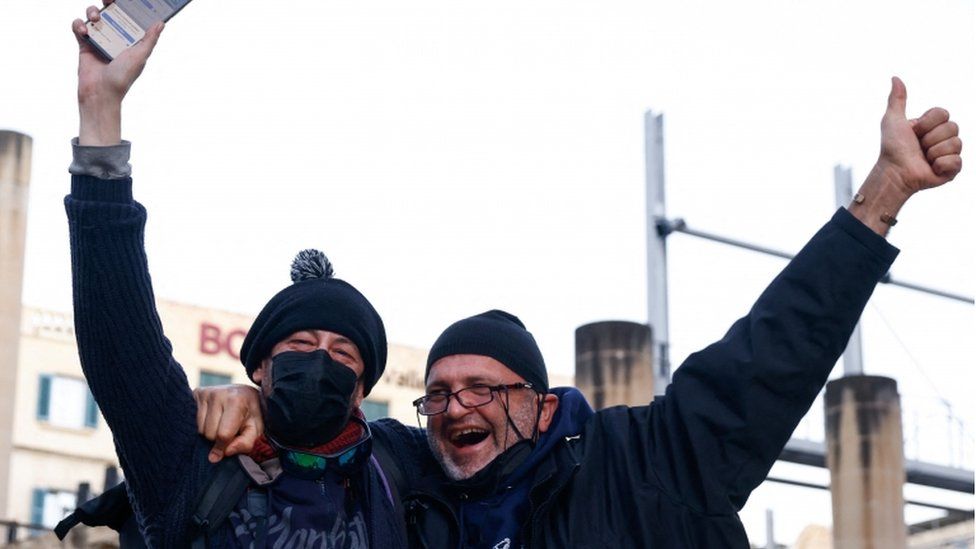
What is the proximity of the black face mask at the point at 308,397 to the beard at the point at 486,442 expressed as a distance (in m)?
0.53

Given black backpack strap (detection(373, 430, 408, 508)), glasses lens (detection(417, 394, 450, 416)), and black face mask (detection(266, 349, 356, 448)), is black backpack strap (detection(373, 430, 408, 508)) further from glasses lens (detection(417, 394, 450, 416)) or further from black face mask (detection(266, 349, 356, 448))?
black face mask (detection(266, 349, 356, 448))

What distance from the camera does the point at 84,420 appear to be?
51875 mm

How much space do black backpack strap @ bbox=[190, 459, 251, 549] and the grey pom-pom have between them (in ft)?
2.19

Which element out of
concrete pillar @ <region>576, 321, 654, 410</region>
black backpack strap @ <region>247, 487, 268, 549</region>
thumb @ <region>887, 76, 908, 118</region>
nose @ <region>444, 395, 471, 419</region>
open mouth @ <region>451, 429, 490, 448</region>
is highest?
concrete pillar @ <region>576, 321, 654, 410</region>

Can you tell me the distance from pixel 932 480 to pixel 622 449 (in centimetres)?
1717

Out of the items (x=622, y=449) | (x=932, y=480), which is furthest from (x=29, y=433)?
(x=622, y=449)

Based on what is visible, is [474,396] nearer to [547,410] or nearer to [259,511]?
[547,410]

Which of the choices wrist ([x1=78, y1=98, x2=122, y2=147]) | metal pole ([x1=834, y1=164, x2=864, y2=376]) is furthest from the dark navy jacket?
metal pole ([x1=834, y1=164, x2=864, y2=376])

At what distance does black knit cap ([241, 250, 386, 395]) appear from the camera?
541 centimetres

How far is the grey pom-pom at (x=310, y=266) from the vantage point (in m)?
5.63

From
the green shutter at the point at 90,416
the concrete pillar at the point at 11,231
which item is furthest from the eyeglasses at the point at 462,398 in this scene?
the green shutter at the point at 90,416

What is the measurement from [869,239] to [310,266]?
5.56 feet

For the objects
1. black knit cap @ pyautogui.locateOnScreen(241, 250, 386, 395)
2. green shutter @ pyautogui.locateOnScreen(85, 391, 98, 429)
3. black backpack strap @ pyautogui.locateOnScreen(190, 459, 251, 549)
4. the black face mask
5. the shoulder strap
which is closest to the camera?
black backpack strap @ pyautogui.locateOnScreen(190, 459, 251, 549)

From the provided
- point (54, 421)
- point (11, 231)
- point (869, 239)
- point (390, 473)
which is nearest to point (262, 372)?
point (390, 473)
